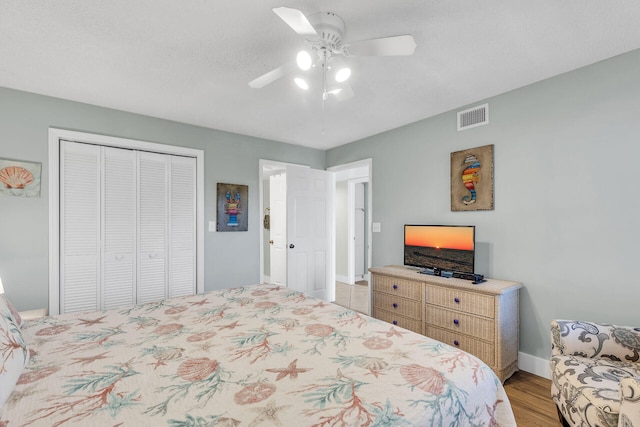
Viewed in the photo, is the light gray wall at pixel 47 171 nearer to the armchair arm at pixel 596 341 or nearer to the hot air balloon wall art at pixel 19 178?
the hot air balloon wall art at pixel 19 178

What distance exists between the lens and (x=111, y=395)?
100cm

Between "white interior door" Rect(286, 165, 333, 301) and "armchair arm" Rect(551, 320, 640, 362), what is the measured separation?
302 centimetres

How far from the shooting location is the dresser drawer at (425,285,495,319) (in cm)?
243

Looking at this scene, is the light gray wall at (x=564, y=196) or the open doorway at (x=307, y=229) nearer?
the light gray wall at (x=564, y=196)

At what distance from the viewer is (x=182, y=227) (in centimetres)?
359

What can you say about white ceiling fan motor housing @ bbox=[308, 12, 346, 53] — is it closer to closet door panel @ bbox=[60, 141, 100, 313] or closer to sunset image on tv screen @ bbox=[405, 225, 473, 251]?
sunset image on tv screen @ bbox=[405, 225, 473, 251]

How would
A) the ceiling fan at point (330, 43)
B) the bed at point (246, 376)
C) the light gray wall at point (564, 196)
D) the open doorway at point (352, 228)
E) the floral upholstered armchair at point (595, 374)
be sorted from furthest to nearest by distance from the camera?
the open doorway at point (352, 228), the light gray wall at point (564, 196), the ceiling fan at point (330, 43), the floral upholstered armchair at point (595, 374), the bed at point (246, 376)

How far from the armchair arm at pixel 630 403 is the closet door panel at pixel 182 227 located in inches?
145

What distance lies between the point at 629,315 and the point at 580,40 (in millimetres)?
1907

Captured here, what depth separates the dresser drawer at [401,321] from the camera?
9.62 ft

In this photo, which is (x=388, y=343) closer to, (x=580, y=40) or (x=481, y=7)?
(x=481, y=7)

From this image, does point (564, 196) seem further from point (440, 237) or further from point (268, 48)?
point (268, 48)

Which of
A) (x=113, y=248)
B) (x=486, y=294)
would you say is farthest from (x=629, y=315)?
(x=113, y=248)

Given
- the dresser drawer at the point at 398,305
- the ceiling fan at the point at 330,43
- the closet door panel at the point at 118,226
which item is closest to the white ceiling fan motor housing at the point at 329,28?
the ceiling fan at the point at 330,43
